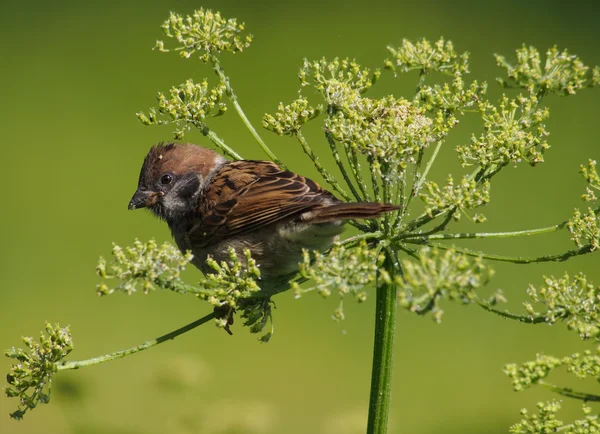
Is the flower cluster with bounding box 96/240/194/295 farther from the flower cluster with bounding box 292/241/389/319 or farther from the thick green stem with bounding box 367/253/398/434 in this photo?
the thick green stem with bounding box 367/253/398/434

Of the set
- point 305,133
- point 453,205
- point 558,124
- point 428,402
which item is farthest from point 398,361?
point 453,205

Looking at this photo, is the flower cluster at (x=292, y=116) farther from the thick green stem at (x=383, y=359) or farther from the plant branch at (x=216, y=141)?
the thick green stem at (x=383, y=359)

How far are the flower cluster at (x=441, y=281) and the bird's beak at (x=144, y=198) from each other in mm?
1692

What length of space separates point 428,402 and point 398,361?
51 cm

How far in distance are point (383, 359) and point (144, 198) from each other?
1.38m

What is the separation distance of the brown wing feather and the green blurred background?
0.48 meters

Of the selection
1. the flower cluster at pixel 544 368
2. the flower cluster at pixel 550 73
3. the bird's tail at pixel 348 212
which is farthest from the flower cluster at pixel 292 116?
the flower cluster at pixel 544 368

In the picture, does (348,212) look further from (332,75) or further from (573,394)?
(573,394)

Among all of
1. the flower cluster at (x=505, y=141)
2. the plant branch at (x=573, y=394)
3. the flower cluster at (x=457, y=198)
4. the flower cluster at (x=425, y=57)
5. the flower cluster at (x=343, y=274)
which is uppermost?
the flower cluster at (x=425, y=57)

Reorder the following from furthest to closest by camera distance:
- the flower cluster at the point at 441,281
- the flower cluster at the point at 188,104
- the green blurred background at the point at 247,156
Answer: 1. the green blurred background at the point at 247,156
2. the flower cluster at the point at 188,104
3. the flower cluster at the point at 441,281

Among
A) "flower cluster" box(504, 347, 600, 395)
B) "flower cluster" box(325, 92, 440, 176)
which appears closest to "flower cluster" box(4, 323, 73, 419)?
"flower cluster" box(325, 92, 440, 176)

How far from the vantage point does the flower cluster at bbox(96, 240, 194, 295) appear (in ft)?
6.15

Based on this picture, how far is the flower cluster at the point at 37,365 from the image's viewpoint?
1.93 meters

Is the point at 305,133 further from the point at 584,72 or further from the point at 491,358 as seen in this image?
the point at 584,72
